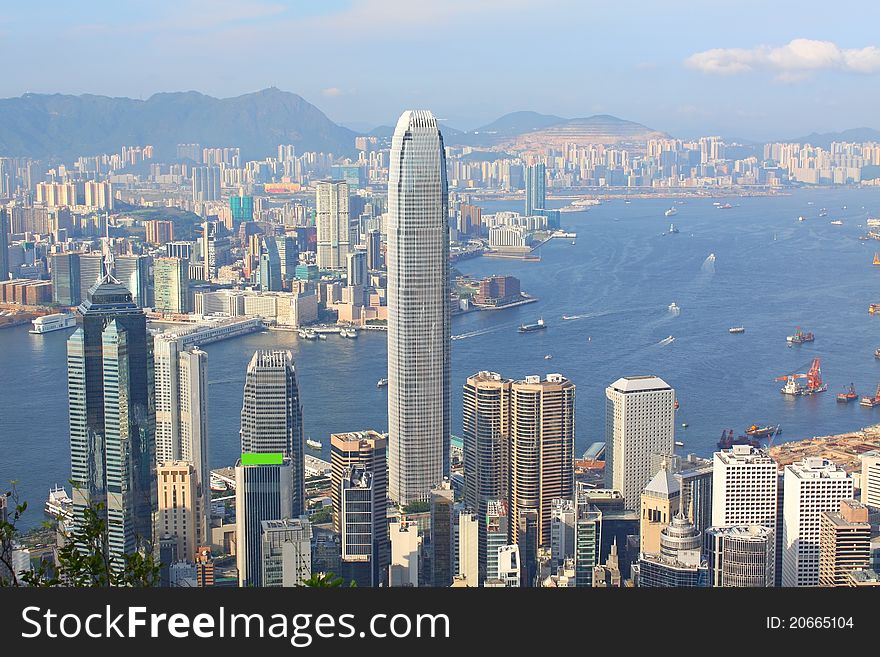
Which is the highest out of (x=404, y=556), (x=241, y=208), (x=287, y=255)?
(x=241, y=208)

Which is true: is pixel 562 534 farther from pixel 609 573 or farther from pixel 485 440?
pixel 485 440

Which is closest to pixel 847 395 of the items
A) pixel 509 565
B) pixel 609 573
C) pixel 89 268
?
pixel 609 573

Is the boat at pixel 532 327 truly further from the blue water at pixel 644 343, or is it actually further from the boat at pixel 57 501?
the boat at pixel 57 501

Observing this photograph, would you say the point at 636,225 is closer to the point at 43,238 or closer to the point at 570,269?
the point at 570,269

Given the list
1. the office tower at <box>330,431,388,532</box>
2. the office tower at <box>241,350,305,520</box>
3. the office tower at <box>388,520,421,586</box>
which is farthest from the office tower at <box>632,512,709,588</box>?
the office tower at <box>241,350,305,520</box>

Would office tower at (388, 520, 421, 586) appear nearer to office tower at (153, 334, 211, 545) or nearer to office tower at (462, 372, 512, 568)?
office tower at (462, 372, 512, 568)

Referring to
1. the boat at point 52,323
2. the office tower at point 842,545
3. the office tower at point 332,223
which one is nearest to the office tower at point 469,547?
the office tower at point 842,545
